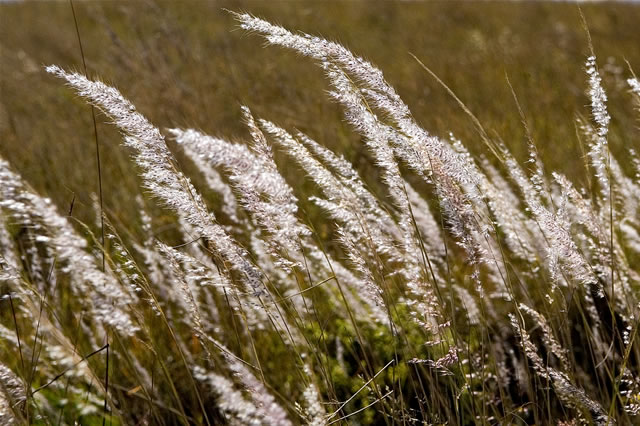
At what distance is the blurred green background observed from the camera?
12.6ft

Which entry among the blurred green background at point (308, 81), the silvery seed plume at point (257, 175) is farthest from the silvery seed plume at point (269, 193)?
the blurred green background at point (308, 81)

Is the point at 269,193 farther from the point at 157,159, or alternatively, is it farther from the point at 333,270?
the point at 333,270

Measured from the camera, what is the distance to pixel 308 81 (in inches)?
257

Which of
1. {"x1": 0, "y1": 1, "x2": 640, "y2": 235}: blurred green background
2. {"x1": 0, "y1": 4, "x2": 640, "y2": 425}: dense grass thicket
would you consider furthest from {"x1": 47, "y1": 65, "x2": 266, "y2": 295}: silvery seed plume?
{"x1": 0, "y1": 1, "x2": 640, "y2": 235}: blurred green background

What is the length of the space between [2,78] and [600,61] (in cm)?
794

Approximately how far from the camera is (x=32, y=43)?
1088cm

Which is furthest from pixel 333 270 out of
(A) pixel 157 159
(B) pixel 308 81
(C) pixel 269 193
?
(B) pixel 308 81

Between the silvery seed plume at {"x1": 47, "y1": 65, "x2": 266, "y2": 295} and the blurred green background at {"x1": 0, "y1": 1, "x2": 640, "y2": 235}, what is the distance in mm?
204

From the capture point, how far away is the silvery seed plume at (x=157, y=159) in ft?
3.65

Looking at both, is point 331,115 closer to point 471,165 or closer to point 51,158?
point 51,158

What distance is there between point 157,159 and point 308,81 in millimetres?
5577

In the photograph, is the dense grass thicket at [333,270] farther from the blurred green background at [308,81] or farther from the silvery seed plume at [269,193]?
the blurred green background at [308,81]

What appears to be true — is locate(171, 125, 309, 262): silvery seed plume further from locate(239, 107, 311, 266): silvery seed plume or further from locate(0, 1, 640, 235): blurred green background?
locate(0, 1, 640, 235): blurred green background

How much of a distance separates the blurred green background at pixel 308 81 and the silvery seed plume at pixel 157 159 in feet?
0.67
